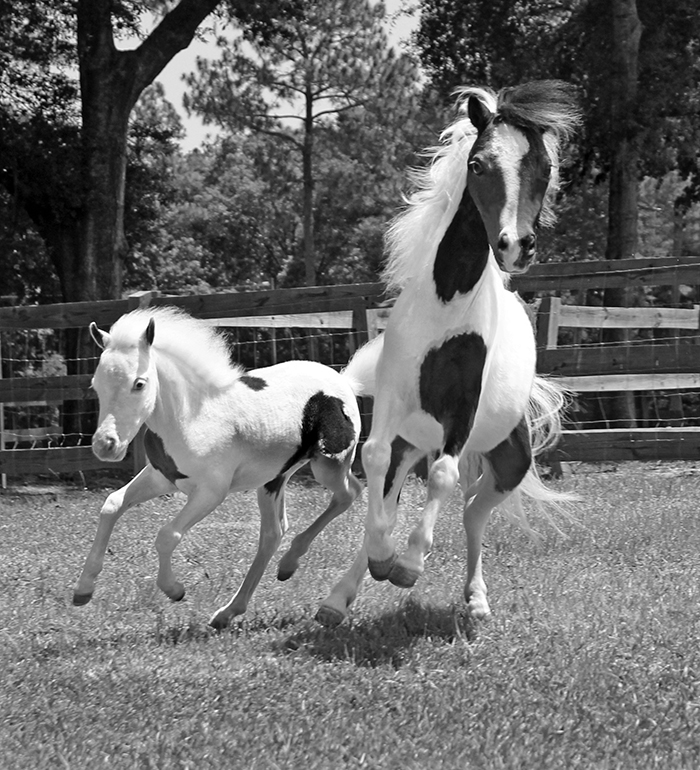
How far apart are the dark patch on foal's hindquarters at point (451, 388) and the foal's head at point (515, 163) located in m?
0.48

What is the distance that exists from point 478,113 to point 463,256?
63 centimetres

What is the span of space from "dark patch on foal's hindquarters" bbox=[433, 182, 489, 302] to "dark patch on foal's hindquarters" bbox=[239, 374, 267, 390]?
1.30 metres

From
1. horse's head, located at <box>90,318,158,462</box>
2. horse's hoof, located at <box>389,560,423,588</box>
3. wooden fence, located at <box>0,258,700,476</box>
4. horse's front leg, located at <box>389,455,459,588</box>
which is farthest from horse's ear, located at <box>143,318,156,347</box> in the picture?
wooden fence, located at <box>0,258,700,476</box>

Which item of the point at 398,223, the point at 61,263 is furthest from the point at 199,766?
the point at 61,263

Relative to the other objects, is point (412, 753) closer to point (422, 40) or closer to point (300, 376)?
point (300, 376)

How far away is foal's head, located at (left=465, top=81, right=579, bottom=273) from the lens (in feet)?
14.2

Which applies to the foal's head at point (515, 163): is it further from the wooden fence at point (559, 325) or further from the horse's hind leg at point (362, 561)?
the wooden fence at point (559, 325)

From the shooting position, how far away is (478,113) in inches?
184

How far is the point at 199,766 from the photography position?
129 inches

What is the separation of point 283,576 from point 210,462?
34.1 inches

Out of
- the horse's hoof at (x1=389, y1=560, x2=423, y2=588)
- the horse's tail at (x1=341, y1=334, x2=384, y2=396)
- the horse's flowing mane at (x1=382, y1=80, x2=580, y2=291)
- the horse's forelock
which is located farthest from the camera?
the horse's tail at (x1=341, y1=334, x2=384, y2=396)

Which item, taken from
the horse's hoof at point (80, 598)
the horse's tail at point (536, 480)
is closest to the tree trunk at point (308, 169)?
the horse's tail at point (536, 480)

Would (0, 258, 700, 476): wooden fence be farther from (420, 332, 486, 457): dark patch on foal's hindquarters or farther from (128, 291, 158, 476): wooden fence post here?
(420, 332, 486, 457): dark patch on foal's hindquarters

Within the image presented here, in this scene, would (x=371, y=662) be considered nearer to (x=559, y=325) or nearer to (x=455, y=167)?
(x=455, y=167)
